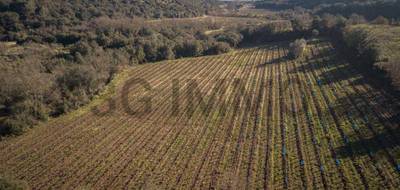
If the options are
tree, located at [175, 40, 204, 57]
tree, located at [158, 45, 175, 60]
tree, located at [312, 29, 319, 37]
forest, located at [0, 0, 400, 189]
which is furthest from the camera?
tree, located at [312, 29, 319, 37]

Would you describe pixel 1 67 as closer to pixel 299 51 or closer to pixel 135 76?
pixel 135 76

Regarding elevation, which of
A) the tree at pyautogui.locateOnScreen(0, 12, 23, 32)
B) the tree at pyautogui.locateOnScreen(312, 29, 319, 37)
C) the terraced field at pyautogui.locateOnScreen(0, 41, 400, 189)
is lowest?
the terraced field at pyautogui.locateOnScreen(0, 41, 400, 189)

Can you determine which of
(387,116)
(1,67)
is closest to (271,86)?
(387,116)

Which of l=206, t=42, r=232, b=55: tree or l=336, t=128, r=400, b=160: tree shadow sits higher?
l=206, t=42, r=232, b=55: tree

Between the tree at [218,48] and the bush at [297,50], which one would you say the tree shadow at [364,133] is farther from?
the tree at [218,48]

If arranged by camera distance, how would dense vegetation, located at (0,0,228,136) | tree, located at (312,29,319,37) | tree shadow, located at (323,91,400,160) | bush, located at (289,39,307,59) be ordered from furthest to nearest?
tree, located at (312,29,319,37) → bush, located at (289,39,307,59) → dense vegetation, located at (0,0,228,136) → tree shadow, located at (323,91,400,160)

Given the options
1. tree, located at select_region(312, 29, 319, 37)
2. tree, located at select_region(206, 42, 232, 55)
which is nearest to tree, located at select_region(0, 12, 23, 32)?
tree, located at select_region(206, 42, 232, 55)

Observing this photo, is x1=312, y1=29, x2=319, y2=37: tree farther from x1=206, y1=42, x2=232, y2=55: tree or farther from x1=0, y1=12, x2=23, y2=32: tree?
x1=0, y1=12, x2=23, y2=32: tree

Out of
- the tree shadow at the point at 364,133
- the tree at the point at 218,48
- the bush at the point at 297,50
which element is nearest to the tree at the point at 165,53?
the tree at the point at 218,48
